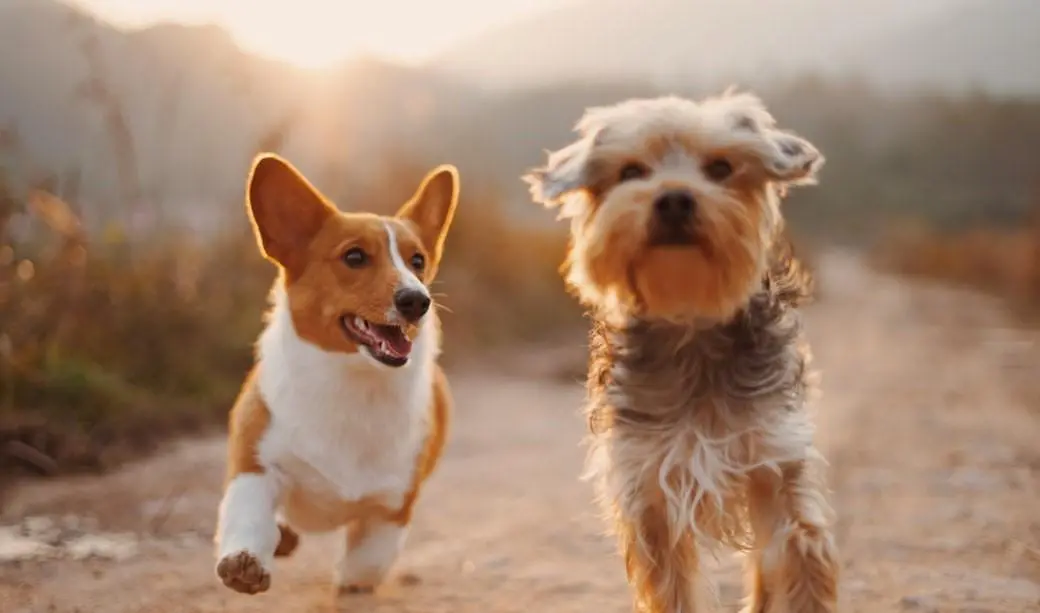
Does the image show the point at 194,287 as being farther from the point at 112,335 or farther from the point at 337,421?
the point at 337,421

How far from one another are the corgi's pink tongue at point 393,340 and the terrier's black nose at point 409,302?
15cm

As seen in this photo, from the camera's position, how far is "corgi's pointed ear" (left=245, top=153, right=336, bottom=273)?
4750mm

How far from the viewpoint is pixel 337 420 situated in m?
4.66

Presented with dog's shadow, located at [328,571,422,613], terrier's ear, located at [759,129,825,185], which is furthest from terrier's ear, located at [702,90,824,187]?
dog's shadow, located at [328,571,422,613]

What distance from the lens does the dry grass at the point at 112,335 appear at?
804 cm

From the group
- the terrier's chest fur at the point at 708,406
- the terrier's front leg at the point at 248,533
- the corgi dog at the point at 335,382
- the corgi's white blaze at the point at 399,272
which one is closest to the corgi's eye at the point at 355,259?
the corgi dog at the point at 335,382

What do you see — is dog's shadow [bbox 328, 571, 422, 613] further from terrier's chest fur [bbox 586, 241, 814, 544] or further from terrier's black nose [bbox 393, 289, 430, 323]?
terrier's black nose [bbox 393, 289, 430, 323]

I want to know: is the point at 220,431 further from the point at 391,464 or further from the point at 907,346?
the point at 907,346

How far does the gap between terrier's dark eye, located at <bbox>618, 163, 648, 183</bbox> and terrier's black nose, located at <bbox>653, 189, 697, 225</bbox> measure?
1.13 feet

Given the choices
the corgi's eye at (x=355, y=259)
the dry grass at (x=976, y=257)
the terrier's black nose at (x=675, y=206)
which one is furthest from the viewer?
the dry grass at (x=976, y=257)

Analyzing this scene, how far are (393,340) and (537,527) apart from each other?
8.20 feet

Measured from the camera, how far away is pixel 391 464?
477 cm

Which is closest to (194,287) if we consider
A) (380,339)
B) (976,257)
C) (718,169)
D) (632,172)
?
(380,339)

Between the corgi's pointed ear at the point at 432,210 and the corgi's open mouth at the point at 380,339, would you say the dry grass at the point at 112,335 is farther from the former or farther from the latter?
the corgi's open mouth at the point at 380,339
